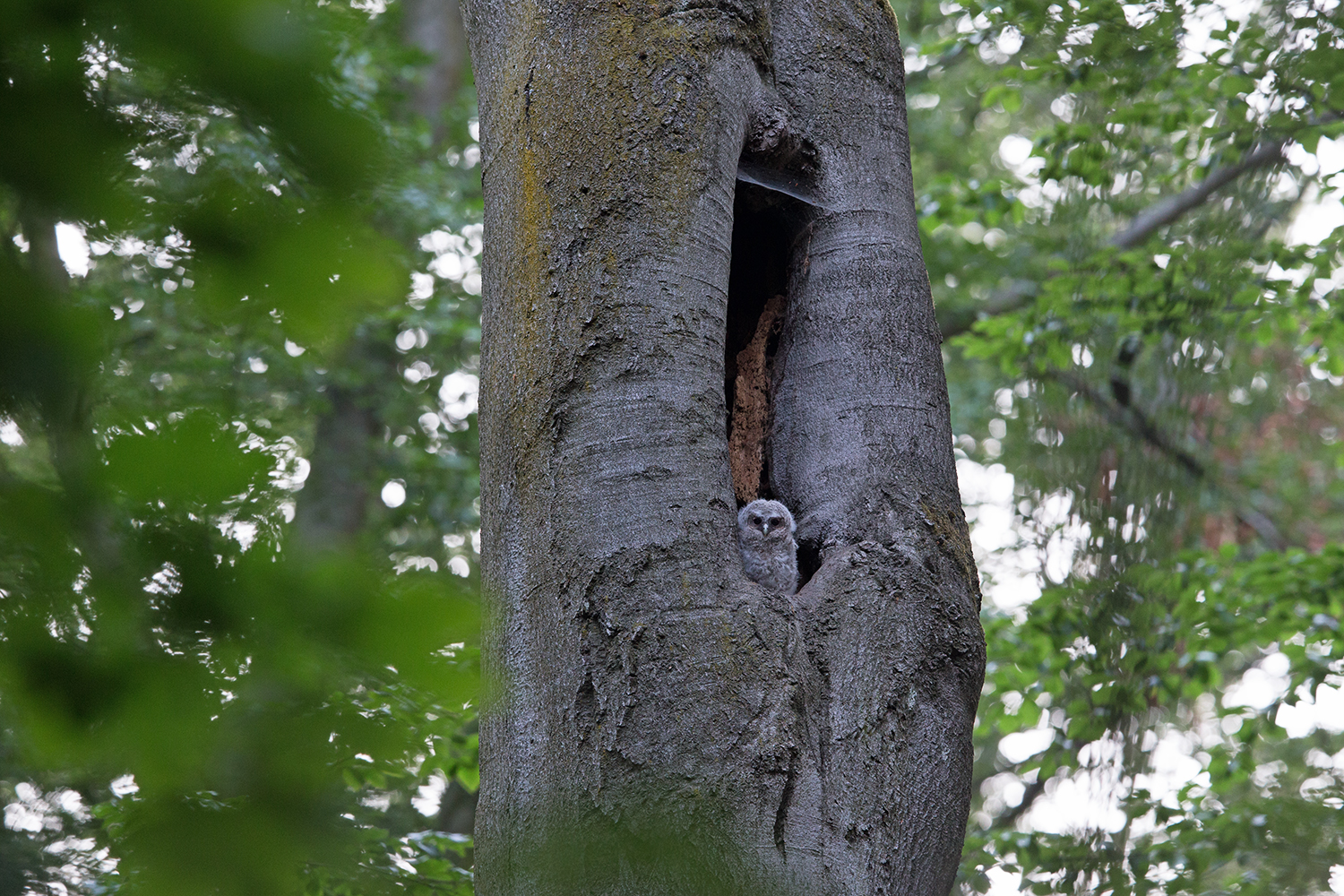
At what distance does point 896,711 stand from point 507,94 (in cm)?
141

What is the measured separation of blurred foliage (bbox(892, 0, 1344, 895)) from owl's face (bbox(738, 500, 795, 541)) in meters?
0.45

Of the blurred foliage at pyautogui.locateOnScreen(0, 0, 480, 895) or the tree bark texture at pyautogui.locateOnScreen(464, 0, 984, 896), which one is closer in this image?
the blurred foliage at pyautogui.locateOnScreen(0, 0, 480, 895)

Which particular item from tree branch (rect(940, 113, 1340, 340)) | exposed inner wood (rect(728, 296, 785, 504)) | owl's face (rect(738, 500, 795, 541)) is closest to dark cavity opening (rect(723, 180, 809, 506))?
exposed inner wood (rect(728, 296, 785, 504))

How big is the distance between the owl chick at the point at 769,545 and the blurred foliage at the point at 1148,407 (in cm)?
44

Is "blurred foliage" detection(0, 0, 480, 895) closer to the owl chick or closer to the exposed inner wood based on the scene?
the owl chick

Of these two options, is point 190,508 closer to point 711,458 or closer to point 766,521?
point 711,458

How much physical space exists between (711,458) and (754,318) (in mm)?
729

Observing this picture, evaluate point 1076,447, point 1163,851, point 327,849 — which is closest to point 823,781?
point 1076,447

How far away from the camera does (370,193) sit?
25.3 inches

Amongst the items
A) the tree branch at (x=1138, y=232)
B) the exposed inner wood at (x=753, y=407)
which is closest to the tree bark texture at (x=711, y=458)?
the exposed inner wood at (x=753, y=407)

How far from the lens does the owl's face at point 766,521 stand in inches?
77.3

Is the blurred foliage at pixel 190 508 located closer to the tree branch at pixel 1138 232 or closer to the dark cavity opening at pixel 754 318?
the dark cavity opening at pixel 754 318

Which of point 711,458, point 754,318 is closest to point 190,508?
point 711,458

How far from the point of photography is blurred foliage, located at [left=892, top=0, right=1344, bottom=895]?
5.58 feet
